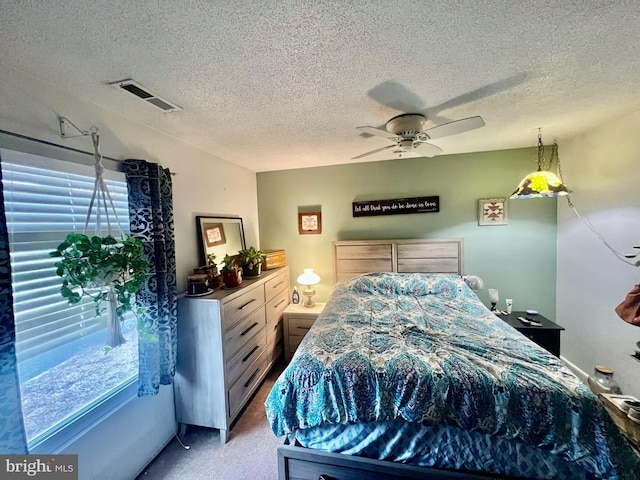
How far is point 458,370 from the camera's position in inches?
52.2

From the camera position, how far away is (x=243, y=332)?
2.22 metres

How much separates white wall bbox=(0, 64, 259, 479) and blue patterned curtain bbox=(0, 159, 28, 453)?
405mm

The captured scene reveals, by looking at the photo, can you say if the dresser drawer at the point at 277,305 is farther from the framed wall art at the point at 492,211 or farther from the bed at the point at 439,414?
the framed wall art at the point at 492,211

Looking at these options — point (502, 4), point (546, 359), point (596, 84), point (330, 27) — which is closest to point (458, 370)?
point (546, 359)

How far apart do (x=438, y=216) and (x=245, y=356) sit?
2.63 meters

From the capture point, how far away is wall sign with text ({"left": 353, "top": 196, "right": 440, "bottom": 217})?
10.1 ft

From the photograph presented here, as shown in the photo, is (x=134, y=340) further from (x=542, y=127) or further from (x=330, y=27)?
(x=542, y=127)

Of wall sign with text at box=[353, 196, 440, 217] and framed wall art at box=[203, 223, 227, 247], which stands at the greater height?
wall sign with text at box=[353, 196, 440, 217]

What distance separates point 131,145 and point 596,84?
3002 mm

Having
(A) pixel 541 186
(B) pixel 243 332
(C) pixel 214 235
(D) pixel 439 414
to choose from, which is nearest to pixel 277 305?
(B) pixel 243 332

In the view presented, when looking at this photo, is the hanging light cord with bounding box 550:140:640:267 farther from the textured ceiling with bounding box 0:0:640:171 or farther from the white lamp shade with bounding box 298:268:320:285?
the white lamp shade with bounding box 298:268:320:285

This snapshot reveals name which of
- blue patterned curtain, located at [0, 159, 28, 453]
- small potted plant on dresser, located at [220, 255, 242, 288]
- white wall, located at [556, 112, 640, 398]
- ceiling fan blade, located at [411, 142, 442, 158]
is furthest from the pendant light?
blue patterned curtain, located at [0, 159, 28, 453]

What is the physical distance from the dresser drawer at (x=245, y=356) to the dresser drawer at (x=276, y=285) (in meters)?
0.39

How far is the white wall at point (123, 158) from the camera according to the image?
4.07 ft
